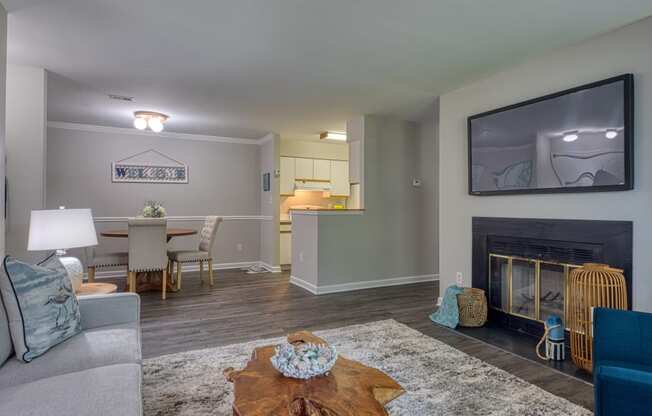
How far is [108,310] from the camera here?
6.96ft

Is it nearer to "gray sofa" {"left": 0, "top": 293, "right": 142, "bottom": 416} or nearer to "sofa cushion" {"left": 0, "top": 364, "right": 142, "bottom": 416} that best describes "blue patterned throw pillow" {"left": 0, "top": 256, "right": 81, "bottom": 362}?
"gray sofa" {"left": 0, "top": 293, "right": 142, "bottom": 416}

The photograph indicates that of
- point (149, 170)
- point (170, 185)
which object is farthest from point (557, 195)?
point (149, 170)

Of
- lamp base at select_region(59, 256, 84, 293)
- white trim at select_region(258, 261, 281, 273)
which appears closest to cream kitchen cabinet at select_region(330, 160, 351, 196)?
white trim at select_region(258, 261, 281, 273)

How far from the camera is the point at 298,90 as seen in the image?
13.0 ft

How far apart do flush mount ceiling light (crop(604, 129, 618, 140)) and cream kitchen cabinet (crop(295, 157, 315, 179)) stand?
528 cm

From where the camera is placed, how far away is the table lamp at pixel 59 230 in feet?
7.48

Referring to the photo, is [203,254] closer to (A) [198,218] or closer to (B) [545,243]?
(A) [198,218]

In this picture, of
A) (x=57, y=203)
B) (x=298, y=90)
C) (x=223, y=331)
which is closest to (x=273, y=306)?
(x=223, y=331)

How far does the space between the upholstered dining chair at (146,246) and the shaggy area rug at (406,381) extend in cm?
205

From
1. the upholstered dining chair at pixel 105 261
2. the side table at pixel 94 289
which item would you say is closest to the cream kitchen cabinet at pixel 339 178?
the upholstered dining chair at pixel 105 261

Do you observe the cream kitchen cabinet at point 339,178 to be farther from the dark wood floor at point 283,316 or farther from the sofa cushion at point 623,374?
the sofa cushion at point 623,374

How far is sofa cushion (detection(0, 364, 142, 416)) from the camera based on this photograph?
1185 mm

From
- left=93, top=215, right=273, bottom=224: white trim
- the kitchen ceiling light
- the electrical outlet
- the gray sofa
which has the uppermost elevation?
the kitchen ceiling light

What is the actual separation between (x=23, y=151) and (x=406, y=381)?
379cm
